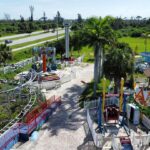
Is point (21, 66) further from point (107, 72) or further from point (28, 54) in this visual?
point (107, 72)

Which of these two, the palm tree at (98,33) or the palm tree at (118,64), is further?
the palm tree at (98,33)

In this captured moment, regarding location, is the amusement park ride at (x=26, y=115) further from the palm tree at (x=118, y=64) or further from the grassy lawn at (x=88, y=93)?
the palm tree at (x=118, y=64)

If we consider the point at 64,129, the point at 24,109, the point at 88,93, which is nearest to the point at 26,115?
the point at 24,109

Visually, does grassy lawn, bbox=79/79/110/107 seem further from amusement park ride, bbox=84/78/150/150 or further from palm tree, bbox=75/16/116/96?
palm tree, bbox=75/16/116/96

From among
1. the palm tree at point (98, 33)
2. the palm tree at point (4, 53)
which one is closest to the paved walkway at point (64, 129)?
the palm tree at point (98, 33)

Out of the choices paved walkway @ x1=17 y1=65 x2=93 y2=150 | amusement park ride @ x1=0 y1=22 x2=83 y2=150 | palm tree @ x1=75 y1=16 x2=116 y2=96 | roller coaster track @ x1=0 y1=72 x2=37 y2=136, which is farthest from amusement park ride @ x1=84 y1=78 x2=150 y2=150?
palm tree @ x1=75 y1=16 x2=116 y2=96

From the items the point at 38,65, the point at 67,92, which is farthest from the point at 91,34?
the point at 38,65

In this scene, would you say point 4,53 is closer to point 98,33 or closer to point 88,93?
point 88,93

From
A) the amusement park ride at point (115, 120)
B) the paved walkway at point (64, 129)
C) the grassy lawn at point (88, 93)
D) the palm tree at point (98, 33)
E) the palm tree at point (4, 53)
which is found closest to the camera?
the paved walkway at point (64, 129)

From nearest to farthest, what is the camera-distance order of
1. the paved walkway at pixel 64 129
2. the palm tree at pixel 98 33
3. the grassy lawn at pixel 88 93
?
the paved walkway at pixel 64 129 → the palm tree at pixel 98 33 → the grassy lawn at pixel 88 93
